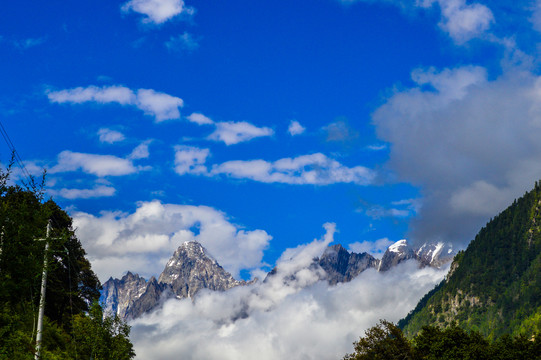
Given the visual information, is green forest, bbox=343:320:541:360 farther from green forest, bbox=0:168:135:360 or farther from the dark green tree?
green forest, bbox=0:168:135:360

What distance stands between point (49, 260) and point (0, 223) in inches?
165

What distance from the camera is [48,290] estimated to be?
234 feet

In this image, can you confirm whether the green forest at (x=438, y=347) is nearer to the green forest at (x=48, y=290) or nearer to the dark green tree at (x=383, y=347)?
the dark green tree at (x=383, y=347)

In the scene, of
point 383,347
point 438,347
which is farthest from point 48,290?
point 438,347

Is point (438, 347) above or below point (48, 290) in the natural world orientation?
below

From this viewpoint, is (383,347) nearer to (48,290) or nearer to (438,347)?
(438,347)

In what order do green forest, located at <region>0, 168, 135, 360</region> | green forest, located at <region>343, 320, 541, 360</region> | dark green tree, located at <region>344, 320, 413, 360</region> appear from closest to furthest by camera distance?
green forest, located at <region>0, 168, 135, 360</region> < dark green tree, located at <region>344, 320, 413, 360</region> < green forest, located at <region>343, 320, 541, 360</region>

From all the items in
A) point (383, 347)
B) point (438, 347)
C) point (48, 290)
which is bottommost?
point (438, 347)

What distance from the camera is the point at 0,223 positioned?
95.3 ft

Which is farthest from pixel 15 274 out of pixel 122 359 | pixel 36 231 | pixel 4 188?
pixel 122 359

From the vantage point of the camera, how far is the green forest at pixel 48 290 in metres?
29.3

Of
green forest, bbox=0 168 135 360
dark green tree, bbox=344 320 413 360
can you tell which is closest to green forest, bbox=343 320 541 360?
dark green tree, bbox=344 320 413 360

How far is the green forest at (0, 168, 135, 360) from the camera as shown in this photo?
2931 cm

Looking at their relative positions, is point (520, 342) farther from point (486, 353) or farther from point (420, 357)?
point (420, 357)
